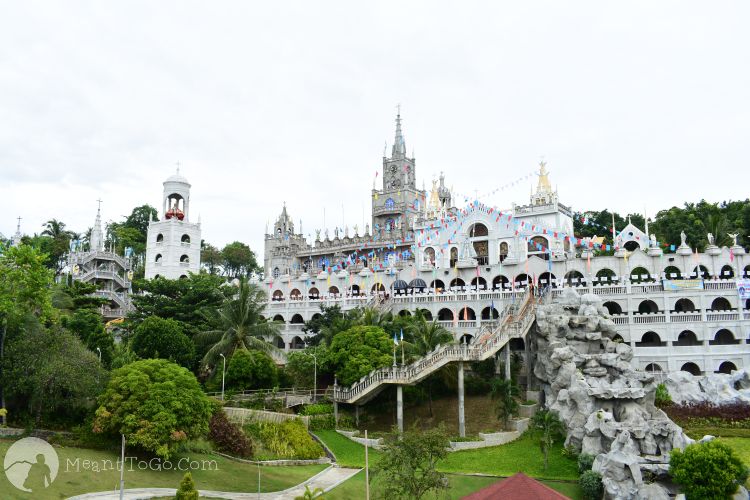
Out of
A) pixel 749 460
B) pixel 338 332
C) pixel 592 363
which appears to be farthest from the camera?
pixel 338 332

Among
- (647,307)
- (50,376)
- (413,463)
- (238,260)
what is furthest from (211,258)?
(413,463)

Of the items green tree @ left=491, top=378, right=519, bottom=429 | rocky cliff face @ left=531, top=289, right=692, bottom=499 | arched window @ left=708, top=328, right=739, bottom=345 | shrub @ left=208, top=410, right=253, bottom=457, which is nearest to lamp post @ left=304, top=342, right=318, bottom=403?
shrub @ left=208, top=410, right=253, bottom=457

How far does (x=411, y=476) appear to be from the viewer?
23.0 metres

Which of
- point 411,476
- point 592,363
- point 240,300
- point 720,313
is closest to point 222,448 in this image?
point 411,476

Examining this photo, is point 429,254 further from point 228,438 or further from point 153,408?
point 153,408

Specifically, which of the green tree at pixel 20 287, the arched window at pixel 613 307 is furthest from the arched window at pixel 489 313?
the green tree at pixel 20 287

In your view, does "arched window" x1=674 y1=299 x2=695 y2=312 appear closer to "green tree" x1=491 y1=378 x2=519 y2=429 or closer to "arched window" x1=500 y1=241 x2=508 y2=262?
"arched window" x1=500 y1=241 x2=508 y2=262

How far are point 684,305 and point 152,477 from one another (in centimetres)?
3693

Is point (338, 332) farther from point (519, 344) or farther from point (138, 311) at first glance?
point (138, 311)

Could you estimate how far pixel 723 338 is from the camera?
1751 inches

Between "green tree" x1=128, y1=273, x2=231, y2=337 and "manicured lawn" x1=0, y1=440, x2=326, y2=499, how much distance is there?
1874 centimetres

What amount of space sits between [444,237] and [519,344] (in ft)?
51.8

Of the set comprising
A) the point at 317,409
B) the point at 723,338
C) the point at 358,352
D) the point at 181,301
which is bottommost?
the point at 317,409

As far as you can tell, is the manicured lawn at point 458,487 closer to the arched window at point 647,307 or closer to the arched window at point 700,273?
the arched window at point 647,307
